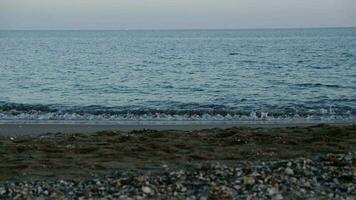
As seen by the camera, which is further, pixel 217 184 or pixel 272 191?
pixel 217 184

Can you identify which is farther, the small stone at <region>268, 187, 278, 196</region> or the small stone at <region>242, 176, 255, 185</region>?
the small stone at <region>242, 176, 255, 185</region>

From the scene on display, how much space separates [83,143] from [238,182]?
4801 mm

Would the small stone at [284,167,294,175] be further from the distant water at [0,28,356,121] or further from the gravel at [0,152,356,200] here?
the distant water at [0,28,356,121]

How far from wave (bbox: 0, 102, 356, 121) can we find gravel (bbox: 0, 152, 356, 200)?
10280 mm

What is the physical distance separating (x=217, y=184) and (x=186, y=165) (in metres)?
A: 1.44

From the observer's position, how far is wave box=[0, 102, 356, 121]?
1830cm

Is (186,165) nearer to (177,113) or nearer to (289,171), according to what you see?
(289,171)

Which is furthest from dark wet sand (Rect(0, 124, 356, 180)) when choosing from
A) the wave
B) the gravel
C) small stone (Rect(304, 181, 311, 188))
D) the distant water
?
the distant water

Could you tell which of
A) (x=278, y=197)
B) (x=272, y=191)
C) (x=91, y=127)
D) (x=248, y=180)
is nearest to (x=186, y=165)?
(x=248, y=180)

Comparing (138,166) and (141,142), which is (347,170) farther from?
(141,142)

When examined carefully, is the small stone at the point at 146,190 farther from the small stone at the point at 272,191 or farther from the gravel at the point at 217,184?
the small stone at the point at 272,191

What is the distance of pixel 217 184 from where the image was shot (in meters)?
6.92

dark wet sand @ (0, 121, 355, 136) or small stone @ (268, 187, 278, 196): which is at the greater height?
small stone @ (268, 187, 278, 196)

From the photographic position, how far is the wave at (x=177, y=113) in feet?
60.0
